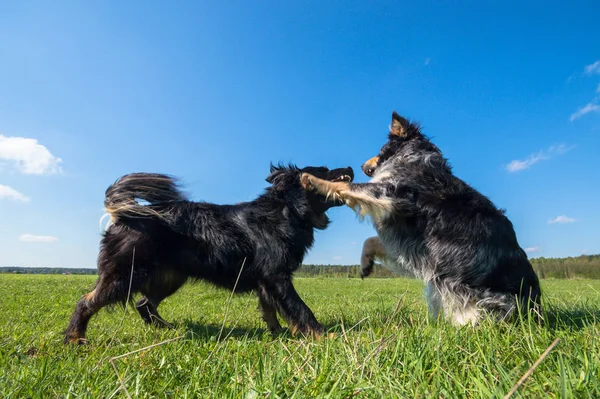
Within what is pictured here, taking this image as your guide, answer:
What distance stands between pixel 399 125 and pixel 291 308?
2.85 meters

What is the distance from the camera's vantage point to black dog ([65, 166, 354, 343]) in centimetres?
457

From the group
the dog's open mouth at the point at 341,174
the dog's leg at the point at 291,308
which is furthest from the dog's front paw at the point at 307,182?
the dog's leg at the point at 291,308

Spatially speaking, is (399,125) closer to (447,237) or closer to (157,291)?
(447,237)

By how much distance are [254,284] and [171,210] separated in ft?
4.62

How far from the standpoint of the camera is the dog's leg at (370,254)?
Answer: 541 cm

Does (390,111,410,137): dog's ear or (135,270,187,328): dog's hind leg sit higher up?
(390,111,410,137): dog's ear

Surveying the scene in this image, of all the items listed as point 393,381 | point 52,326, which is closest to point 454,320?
point 393,381

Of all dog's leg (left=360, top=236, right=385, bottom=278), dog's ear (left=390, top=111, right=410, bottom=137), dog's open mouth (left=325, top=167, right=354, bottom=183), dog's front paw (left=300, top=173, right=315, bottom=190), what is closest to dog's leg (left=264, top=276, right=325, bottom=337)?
dog's front paw (left=300, top=173, right=315, bottom=190)

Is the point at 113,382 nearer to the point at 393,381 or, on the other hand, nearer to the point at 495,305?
the point at 393,381

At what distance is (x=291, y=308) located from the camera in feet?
15.1

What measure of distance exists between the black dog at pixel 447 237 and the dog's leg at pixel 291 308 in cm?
121

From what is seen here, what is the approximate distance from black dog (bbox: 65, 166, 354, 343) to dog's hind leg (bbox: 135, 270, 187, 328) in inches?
0.7

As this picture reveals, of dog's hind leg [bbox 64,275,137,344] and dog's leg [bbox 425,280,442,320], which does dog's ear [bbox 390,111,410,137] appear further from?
dog's hind leg [bbox 64,275,137,344]

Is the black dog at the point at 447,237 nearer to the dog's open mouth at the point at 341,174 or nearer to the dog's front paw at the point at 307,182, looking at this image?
the dog's front paw at the point at 307,182
